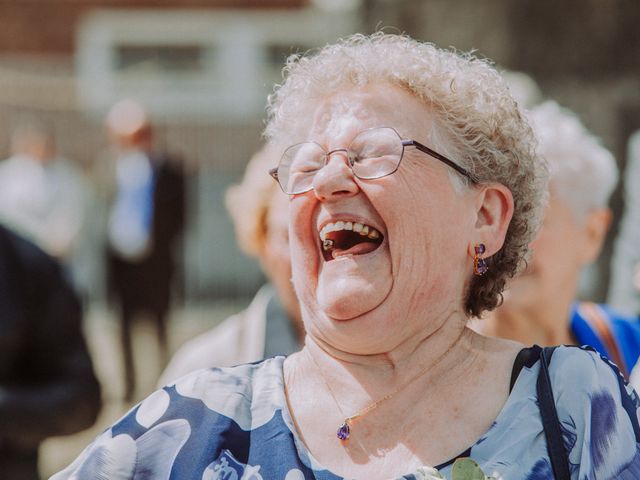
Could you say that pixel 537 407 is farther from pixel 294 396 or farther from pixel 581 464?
pixel 294 396

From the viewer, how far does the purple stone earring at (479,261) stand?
2.46 m

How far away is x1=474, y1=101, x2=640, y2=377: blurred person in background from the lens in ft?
13.1

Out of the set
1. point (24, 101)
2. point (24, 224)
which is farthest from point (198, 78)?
point (24, 224)

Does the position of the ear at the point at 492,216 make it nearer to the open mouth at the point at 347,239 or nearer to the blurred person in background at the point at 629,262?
the open mouth at the point at 347,239

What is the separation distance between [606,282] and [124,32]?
54.8ft

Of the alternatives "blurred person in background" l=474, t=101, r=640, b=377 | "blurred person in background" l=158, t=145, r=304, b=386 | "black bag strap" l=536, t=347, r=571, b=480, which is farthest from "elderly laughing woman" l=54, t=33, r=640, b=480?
"blurred person in background" l=158, t=145, r=304, b=386

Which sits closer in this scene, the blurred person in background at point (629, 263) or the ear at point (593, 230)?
the ear at point (593, 230)

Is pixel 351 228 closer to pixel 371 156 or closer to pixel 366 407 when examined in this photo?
pixel 371 156

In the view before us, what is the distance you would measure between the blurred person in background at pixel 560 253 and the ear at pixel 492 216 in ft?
4.92

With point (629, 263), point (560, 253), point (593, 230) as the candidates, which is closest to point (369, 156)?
point (560, 253)

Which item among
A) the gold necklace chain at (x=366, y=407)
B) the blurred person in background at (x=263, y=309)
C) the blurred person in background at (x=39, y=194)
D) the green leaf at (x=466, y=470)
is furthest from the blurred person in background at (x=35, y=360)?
the blurred person in background at (x=39, y=194)

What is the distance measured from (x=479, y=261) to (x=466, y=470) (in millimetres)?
521

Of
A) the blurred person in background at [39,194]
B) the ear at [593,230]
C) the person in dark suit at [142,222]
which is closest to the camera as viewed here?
the ear at [593,230]

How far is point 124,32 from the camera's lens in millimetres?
22188
